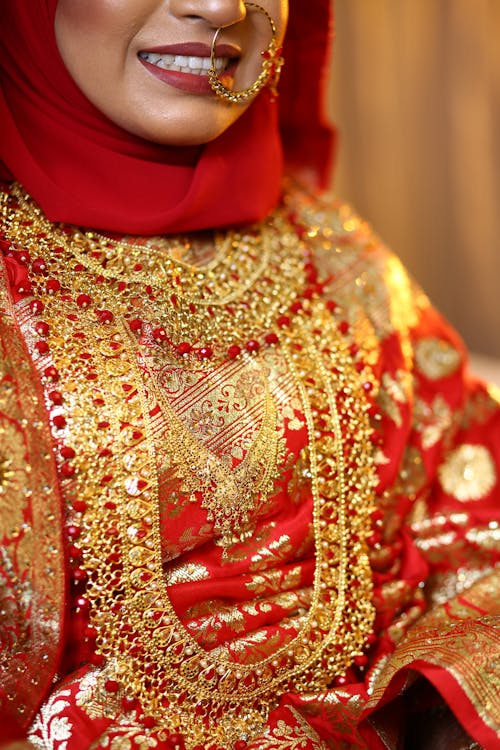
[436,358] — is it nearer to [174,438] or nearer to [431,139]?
[174,438]

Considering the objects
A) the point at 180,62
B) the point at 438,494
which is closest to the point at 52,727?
the point at 438,494

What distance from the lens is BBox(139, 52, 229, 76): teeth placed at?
99cm

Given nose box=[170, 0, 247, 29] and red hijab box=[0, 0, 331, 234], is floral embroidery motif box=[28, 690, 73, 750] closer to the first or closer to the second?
red hijab box=[0, 0, 331, 234]

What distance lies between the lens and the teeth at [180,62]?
0.99 m

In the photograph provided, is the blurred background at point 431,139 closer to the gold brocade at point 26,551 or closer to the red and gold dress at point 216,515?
the red and gold dress at point 216,515

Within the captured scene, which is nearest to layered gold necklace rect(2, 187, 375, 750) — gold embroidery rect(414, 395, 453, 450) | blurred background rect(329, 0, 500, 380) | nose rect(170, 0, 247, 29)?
gold embroidery rect(414, 395, 453, 450)

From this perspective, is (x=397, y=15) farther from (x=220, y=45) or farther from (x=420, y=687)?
(x=420, y=687)

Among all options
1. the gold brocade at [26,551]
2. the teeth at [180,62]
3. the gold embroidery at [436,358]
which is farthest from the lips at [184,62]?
the gold embroidery at [436,358]

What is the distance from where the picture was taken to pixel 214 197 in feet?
3.71

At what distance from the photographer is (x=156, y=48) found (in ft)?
3.20

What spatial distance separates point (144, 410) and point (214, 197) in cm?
31

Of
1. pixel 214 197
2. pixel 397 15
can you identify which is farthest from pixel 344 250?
pixel 397 15

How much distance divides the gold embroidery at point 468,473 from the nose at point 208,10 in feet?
2.18

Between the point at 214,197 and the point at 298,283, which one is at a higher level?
the point at 214,197
